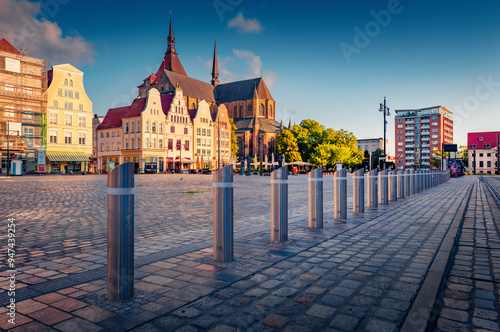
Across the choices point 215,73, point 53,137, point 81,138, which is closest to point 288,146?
point 215,73

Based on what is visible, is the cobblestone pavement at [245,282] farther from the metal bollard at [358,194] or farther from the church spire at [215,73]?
the church spire at [215,73]

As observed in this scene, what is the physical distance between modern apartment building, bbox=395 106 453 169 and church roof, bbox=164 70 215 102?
79.7 metres

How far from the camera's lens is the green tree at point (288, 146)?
80.2 m

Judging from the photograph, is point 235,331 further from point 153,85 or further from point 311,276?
point 153,85

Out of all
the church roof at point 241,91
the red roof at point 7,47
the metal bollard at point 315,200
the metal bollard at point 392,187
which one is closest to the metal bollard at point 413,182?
the metal bollard at point 392,187

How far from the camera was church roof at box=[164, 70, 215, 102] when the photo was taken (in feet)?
269

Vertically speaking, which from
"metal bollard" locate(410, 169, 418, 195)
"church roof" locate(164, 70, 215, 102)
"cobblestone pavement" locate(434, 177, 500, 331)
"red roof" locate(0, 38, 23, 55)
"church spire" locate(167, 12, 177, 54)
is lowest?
"cobblestone pavement" locate(434, 177, 500, 331)

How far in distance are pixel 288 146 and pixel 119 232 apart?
7803cm

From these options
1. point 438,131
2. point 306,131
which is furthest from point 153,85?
point 438,131

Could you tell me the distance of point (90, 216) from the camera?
8.59 meters

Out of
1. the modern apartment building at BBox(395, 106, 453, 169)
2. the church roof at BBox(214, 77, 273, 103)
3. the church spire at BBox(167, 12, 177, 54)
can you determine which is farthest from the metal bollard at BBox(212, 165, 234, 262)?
the modern apartment building at BBox(395, 106, 453, 169)

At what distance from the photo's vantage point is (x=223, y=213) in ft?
14.2

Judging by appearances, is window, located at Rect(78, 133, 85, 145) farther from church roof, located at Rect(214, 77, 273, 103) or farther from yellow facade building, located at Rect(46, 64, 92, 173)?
church roof, located at Rect(214, 77, 273, 103)

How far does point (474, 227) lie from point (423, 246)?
106 inches
